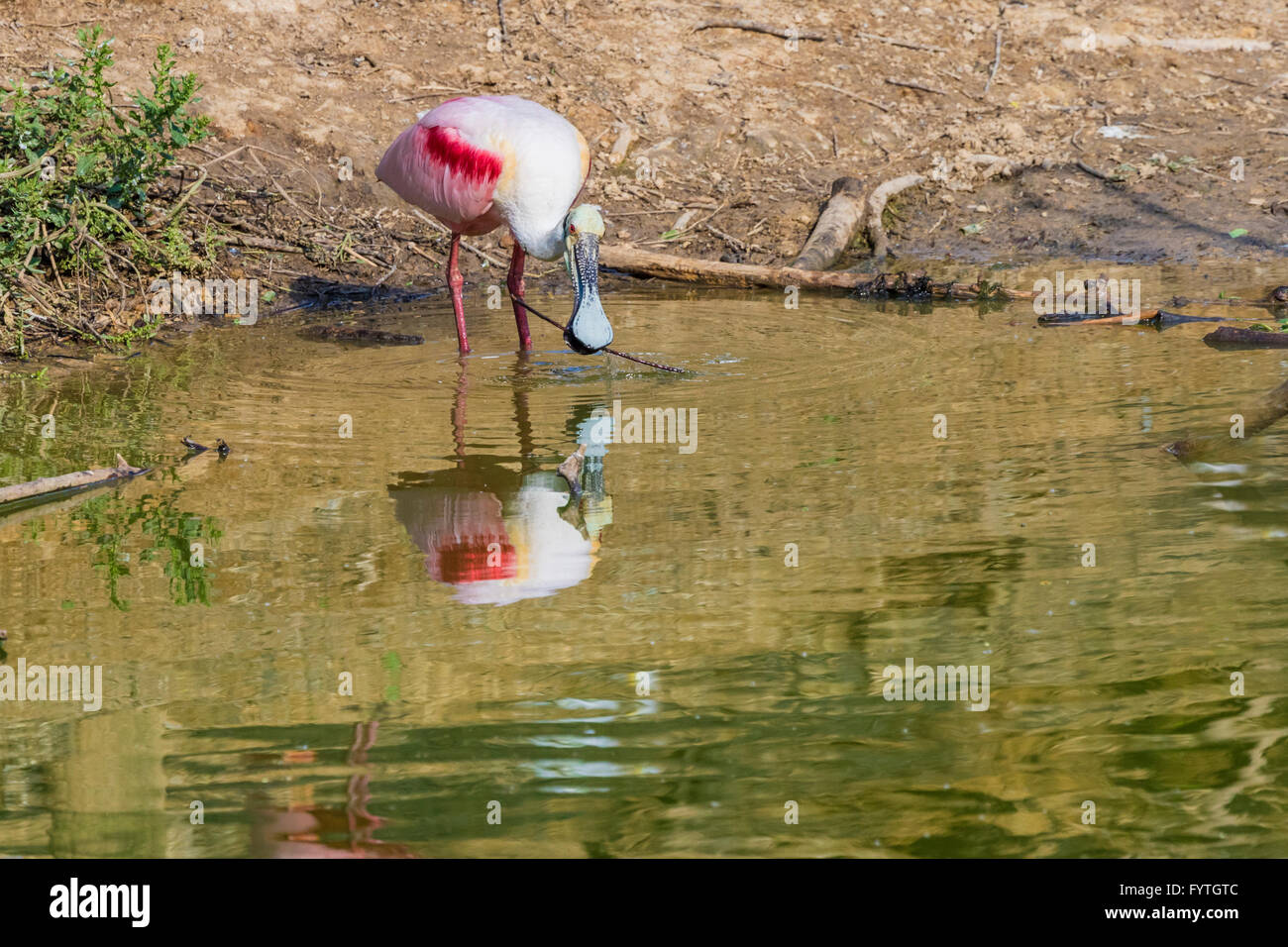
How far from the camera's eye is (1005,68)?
1454 centimetres

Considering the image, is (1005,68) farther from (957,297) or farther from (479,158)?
(479,158)

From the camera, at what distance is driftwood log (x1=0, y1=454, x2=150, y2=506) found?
19.2 feet

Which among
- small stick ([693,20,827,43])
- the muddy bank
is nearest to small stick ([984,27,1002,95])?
the muddy bank

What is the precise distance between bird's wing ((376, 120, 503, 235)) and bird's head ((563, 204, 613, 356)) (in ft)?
1.79

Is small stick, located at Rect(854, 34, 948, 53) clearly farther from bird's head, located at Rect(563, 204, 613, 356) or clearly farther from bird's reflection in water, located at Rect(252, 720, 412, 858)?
bird's reflection in water, located at Rect(252, 720, 412, 858)

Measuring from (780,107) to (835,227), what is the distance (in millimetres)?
2527

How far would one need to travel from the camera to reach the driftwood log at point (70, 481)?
5855mm

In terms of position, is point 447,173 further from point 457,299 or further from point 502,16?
point 502,16

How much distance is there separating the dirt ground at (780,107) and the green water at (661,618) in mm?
4202

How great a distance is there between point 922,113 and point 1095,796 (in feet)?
36.3

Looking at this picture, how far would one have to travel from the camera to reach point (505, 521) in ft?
18.8

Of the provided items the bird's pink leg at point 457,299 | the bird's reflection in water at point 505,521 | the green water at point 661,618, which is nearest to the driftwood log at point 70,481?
the green water at point 661,618

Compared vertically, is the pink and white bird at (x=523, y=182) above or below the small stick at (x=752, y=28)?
below

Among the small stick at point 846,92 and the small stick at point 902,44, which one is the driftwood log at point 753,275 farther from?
the small stick at point 902,44
